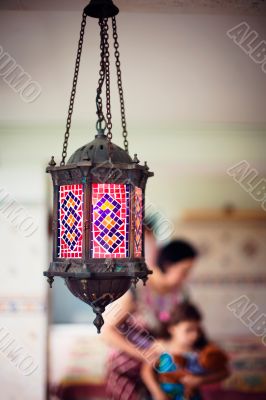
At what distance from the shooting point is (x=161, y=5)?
4.27 meters

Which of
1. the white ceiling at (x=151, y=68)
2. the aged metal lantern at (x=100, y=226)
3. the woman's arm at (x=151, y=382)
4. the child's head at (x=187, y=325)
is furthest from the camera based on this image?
the child's head at (x=187, y=325)

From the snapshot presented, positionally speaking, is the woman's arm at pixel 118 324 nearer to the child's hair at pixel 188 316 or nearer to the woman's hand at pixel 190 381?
the child's hair at pixel 188 316

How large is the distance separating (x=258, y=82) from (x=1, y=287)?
270 cm

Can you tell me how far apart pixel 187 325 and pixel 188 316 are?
0.25ft

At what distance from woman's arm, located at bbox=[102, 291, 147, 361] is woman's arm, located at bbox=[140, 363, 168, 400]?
144 mm

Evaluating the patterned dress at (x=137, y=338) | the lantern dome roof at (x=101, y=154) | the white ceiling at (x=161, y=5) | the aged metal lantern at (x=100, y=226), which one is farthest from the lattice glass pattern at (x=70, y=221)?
the patterned dress at (x=137, y=338)

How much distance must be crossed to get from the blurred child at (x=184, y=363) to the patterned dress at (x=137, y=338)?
74 millimetres

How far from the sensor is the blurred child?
15.8 feet

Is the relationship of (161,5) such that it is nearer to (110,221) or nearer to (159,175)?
(159,175)

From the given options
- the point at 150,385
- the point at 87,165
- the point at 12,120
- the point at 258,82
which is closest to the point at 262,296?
the point at 150,385

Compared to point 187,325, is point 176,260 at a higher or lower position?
higher

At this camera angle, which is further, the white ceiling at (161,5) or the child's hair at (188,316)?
the child's hair at (188,316)

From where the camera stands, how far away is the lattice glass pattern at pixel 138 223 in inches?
95.0

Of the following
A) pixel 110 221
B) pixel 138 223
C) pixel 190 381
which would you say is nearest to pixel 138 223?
pixel 138 223
